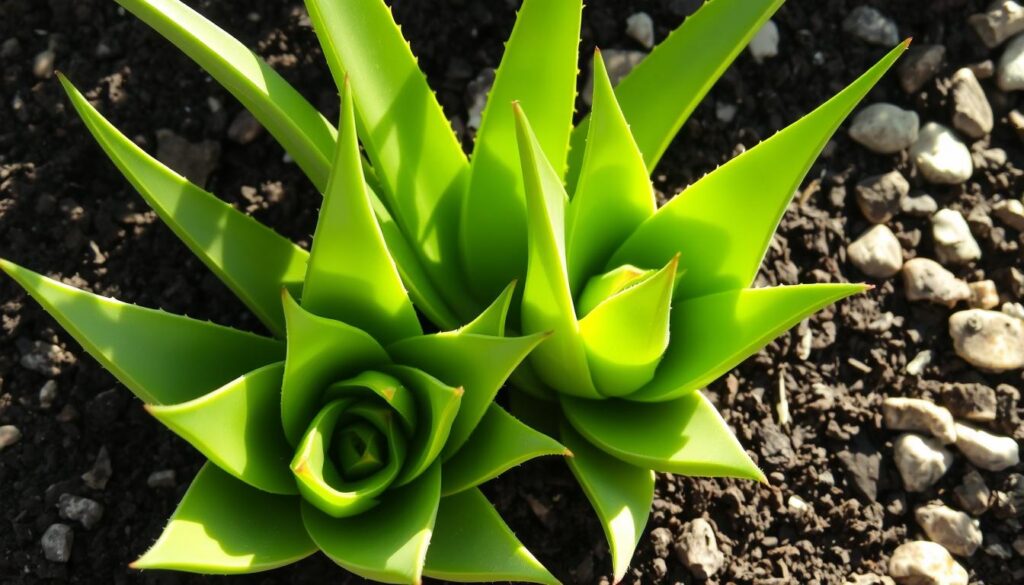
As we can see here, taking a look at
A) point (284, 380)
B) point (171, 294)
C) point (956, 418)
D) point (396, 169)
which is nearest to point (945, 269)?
point (956, 418)

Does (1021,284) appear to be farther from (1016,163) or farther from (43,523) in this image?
(43,523)

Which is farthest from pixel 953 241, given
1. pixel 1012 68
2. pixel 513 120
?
pixel 513 120

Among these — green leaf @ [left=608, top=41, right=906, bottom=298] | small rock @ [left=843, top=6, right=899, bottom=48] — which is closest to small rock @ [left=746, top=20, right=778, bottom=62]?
small rock @ [left=843, top=6, right=899, bottom=48]

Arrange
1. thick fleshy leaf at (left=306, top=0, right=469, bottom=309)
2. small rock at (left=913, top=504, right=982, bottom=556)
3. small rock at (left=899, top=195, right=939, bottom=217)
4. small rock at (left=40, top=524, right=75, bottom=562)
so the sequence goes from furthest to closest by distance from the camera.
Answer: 1. small rock at (left=899, top=195, right=939, bottom=217)
2. small rock at (left=913, top=504, right=982, bottom=556)
3. small rock at (left=40, top=524, right=75, bottom=562)
4. thick fleshy leaf at (left=306, top=0, right=469, bottom=309)

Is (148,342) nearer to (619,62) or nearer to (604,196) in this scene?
(604,196)

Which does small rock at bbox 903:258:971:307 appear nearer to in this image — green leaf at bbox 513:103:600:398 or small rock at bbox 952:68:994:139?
small rock at bbox 952:68:994:139

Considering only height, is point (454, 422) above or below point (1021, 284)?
above
